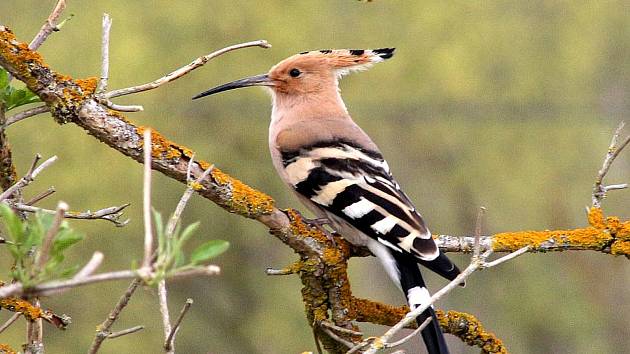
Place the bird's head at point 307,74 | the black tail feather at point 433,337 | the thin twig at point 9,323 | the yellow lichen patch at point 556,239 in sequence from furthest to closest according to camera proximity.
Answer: the bird's head at point 307,74, the yellow lichen patch at point 556,239, the black tail feather at point 433,337, the thin twig at point 9,323

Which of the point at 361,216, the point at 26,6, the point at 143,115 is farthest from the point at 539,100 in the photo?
the point at 361,216

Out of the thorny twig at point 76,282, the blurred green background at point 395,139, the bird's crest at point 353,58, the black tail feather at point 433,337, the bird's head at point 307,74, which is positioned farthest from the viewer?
the blurred green background at point 395,139

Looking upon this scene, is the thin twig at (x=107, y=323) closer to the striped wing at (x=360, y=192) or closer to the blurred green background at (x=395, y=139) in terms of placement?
the striped wing at (x=360, y=192)

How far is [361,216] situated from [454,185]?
5270 mm

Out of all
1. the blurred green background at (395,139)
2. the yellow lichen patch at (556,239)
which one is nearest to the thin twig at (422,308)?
the yellow lichen patch at (556,239)

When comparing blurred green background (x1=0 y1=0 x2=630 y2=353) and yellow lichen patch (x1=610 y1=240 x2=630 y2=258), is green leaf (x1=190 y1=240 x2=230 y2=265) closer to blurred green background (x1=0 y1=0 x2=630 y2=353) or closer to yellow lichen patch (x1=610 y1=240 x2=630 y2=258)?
yellow lichen patch (x1=610 y1=240 x2=630 y2=258)

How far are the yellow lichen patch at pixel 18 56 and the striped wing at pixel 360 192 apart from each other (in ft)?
3.82

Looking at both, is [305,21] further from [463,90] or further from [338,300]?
[338,300]

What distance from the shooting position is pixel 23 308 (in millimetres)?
1771

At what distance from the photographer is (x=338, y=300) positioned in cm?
232

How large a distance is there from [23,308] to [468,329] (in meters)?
1.16

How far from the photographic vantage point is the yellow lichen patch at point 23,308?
5.78 feet

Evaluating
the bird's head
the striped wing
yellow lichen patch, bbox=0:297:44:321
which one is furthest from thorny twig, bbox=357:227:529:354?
the bird's head

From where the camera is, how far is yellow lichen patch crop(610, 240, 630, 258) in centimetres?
248
